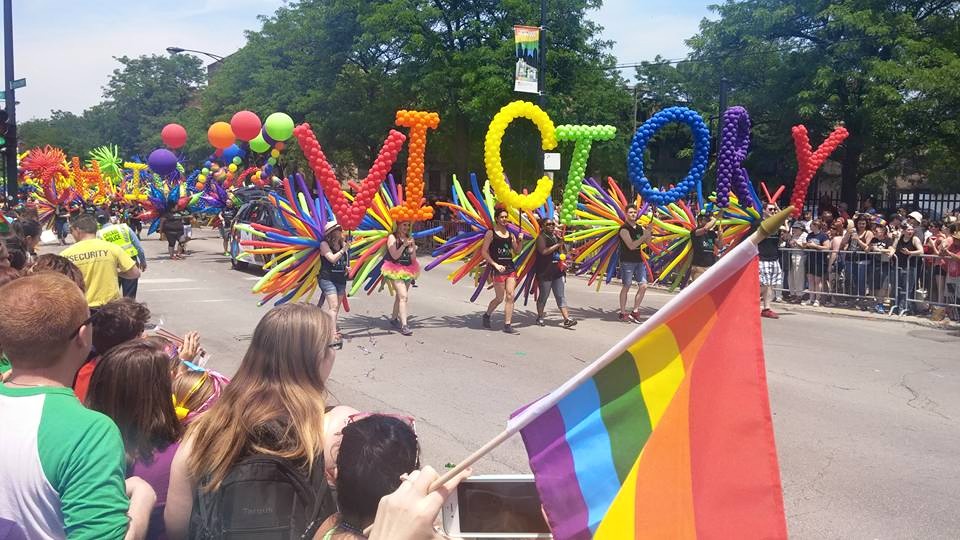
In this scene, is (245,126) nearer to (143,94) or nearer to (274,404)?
(274,404)

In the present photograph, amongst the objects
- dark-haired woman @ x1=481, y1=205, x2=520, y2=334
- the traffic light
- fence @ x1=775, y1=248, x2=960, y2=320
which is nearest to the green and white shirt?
dark-haired woman @ x1=481, y1=205, x2=520, y2=334

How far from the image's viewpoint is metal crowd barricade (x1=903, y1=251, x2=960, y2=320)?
1262 centimetres

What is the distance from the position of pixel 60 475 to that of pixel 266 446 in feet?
1.85

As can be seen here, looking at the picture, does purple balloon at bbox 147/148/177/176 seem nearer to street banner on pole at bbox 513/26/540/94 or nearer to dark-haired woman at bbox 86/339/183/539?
street banner on pole at bbox 513/26/540/94

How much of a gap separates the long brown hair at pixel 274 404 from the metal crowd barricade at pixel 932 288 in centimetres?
1217

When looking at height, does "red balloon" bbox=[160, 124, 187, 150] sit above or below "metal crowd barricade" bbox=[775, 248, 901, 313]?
above

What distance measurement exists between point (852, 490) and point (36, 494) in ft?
Result: 16.2

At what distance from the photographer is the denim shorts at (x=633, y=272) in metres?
12.3

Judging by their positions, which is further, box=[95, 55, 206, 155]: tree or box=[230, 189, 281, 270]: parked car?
box=[95, 55, 206, 155]: tree

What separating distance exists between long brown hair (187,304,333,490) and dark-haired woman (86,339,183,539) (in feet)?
0.83

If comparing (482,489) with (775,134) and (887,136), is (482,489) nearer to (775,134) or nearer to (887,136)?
(887,136)

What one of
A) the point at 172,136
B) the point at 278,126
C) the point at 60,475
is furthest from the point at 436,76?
the point at 60,475

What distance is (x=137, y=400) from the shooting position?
2.97 m

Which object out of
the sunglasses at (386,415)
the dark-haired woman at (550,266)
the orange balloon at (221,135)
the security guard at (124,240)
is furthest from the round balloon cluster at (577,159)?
the orange balloon at (221,135)
